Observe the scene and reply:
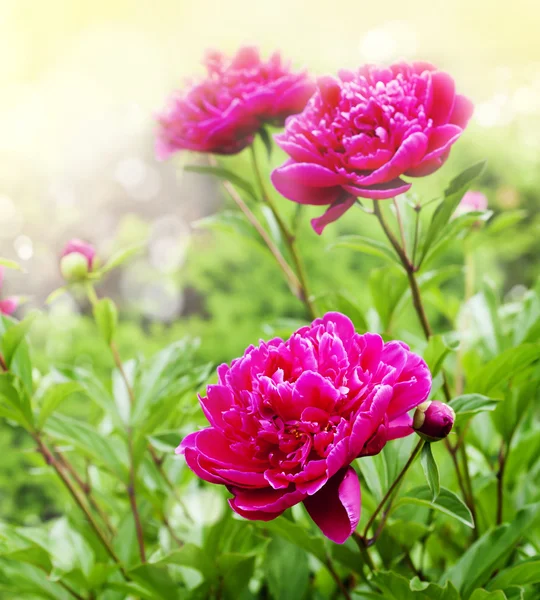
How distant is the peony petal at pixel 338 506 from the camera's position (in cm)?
30

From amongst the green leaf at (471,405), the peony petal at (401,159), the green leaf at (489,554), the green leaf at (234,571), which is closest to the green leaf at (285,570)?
the green leaf at (234,571)

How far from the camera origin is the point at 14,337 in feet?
1.66

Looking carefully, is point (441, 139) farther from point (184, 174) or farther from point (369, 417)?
point (184, 174)

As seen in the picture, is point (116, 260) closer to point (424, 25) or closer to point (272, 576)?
point (272, 576)

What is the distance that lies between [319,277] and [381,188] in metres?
1.18

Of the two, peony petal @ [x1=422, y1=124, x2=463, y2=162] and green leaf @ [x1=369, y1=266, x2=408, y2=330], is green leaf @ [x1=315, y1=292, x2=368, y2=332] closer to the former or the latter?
green leaf @ [x1=369, y1=266, x2=408, y2=330]

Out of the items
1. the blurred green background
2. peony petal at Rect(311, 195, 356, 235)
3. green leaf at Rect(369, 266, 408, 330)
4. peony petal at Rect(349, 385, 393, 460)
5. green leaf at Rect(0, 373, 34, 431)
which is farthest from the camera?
the blurred green background

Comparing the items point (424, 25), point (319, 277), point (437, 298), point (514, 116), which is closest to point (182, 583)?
point (437, 298)

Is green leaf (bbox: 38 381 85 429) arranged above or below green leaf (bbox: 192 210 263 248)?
below

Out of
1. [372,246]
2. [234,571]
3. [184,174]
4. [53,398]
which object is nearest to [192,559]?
[234,571]

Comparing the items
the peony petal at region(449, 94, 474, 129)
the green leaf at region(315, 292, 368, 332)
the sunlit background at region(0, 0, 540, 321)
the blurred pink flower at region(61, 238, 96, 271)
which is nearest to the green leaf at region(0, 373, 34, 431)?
the blurred pink flower at region(61, 238, 96, 271)

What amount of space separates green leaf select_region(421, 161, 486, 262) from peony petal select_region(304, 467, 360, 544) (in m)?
0.20

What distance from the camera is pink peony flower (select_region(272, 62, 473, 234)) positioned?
38cm

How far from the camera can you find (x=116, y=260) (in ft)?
1.89
